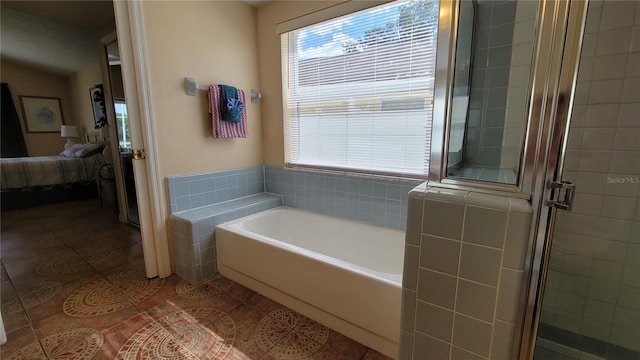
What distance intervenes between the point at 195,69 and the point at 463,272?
231cm

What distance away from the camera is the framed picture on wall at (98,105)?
353 centimetres

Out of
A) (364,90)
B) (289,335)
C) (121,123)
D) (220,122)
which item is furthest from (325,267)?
(121,123)

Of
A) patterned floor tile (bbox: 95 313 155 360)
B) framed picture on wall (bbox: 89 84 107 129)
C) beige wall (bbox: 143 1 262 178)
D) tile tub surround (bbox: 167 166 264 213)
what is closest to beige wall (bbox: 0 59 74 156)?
framed picture on wall (bbox: 89 84 107 129)

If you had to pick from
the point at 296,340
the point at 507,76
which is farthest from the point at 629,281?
the point at 296,340

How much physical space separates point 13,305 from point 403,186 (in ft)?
9.05

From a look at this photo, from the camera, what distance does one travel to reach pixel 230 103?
229 centimetres

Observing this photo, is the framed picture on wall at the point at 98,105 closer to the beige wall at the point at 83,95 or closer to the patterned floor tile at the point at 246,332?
the beige wall at the point at 83,95

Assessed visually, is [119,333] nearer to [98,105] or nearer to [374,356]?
[374,356]

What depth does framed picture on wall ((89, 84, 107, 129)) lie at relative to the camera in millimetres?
3531

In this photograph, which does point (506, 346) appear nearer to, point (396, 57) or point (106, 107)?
point (396, 57)

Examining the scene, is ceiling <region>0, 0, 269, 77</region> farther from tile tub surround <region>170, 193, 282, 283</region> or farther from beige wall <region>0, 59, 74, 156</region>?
tile tub surround <region>170, 193, 282, 283</region>

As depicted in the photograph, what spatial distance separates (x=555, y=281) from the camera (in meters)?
1.41

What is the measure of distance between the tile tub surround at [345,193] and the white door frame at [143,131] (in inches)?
42.3

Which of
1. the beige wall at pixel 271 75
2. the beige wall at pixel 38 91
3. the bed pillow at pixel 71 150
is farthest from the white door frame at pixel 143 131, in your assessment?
the beige wall at pixel 38 91
